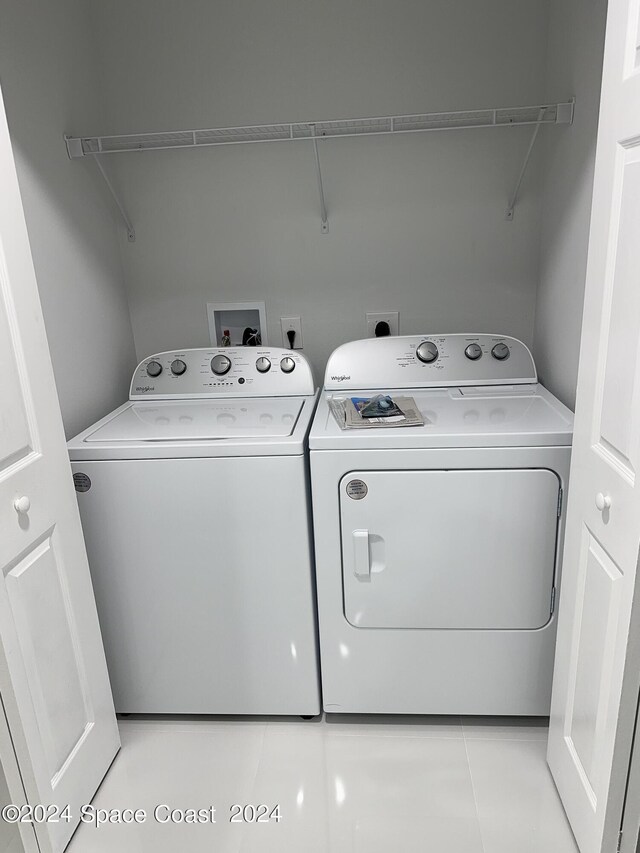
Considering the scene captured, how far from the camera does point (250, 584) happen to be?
181 cm

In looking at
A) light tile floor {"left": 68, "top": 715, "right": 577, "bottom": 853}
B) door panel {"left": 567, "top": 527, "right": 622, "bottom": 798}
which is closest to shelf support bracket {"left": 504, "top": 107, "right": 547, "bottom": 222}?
door panel {"left": 567, "top": 527, "right": 622, "bottom": 798}

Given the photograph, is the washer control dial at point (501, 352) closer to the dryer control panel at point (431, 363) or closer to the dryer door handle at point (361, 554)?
the dryer control panel at point (431, 363)

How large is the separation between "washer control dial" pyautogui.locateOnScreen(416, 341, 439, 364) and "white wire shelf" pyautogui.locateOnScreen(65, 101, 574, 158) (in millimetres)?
684

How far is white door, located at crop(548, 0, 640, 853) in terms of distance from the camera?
112cm

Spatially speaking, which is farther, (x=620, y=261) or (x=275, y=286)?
(x=275, y=286)

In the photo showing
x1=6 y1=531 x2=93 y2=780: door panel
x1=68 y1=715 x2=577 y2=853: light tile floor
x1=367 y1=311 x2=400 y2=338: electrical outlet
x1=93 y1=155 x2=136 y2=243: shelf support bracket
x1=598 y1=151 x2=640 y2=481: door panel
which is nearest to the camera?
x1=598 y1=151 x2=640 y2=481: door panel

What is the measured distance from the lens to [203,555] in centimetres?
179

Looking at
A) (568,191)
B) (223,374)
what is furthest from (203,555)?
(568,191)

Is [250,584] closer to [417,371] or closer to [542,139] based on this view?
[417,371]

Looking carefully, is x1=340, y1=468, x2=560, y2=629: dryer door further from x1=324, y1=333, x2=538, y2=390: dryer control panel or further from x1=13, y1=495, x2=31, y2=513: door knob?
x1=13, y1=495, x2=31, y2=513: door knob

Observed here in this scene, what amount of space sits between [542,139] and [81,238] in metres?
1.61

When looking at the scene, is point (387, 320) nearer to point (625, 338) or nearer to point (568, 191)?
point (568, 191)

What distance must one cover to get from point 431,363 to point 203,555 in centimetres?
100

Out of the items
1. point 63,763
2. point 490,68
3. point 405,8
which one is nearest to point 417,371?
point 490,68
